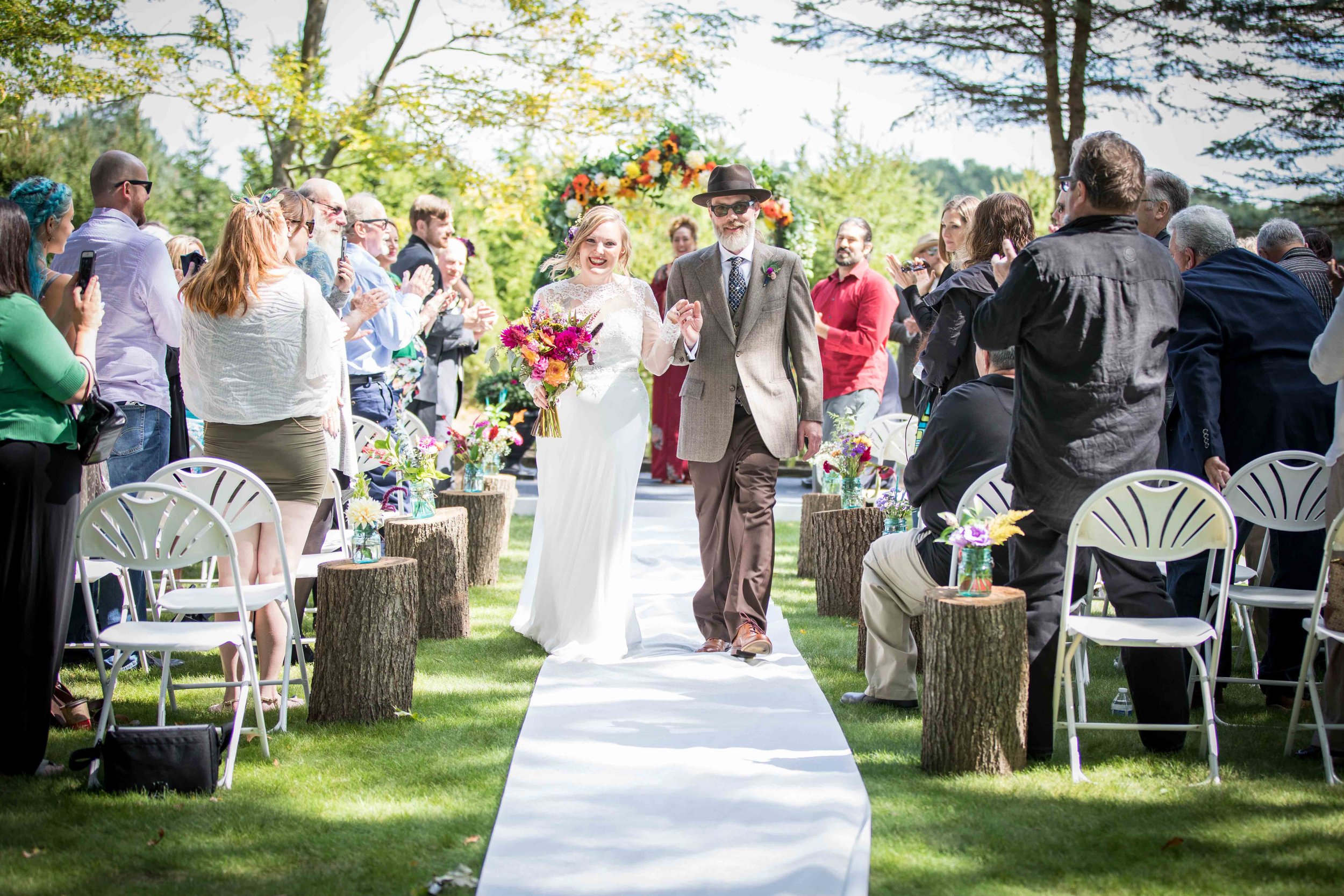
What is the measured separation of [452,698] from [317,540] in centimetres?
Result: 120

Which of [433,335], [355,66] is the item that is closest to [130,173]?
[433,335]

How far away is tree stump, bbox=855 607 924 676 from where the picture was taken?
504 cm

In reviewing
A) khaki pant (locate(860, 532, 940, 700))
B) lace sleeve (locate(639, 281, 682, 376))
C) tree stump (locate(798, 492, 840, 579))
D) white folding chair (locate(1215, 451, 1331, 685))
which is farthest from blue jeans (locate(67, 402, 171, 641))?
white folding chair (locate(1215, 451, 1331, 685))

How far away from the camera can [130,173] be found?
562 centimetres

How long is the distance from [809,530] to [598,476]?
8.12 feet

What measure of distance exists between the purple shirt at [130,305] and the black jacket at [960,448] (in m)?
3.40

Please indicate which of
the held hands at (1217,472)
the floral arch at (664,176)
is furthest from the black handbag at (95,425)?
the floral arch at (664,176)

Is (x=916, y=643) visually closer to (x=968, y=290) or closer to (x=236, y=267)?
(x=968, y=290)

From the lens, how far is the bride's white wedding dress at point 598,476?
19.0 feet

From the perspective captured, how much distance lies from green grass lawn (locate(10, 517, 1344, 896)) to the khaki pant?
0.16m

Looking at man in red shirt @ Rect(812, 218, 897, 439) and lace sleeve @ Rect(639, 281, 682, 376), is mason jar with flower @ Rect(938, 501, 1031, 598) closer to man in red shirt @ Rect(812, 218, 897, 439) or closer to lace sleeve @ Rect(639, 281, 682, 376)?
lace sleeve @ Rect(639, 281, 682, 376)

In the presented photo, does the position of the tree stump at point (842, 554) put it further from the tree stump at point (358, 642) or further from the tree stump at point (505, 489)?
the tree stump at point (358, 642)

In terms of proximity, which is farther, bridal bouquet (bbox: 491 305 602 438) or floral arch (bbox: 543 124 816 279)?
floral arch (bbox: 543 124 816 279)

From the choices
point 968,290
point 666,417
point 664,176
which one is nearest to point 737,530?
point 968,290
